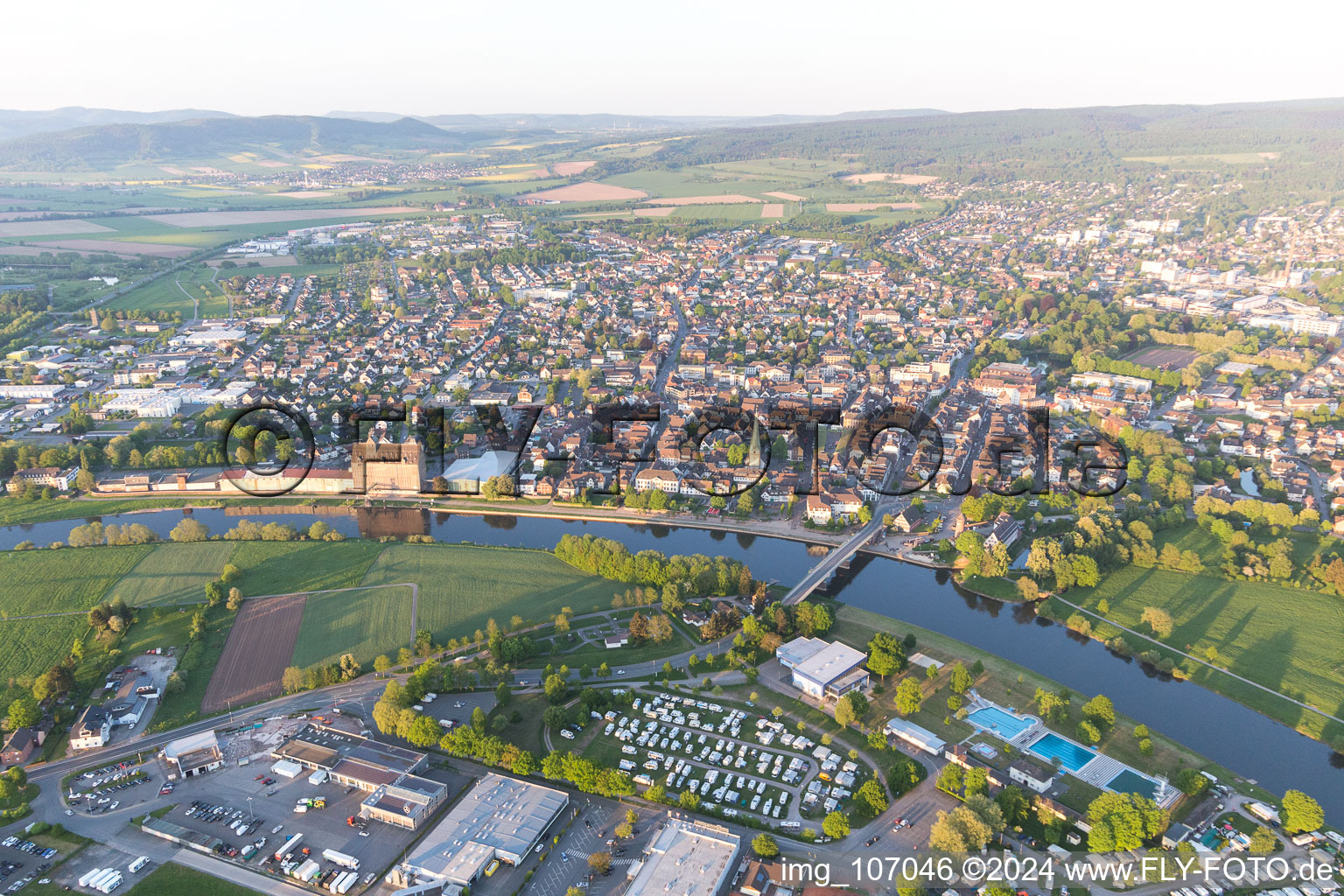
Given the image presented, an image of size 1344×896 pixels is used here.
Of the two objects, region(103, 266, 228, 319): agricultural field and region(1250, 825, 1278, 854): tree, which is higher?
region(103, 266, 228, 319): agricultural field

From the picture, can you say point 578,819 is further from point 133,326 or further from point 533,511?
point 133,326

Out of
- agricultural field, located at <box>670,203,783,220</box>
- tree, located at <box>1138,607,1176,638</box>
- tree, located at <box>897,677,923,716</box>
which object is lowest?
tree, located at <box>897,677,923,716</box>

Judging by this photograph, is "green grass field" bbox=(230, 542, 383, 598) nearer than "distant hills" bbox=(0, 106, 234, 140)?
Yes

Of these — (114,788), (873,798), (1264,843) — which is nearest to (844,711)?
(873,798)

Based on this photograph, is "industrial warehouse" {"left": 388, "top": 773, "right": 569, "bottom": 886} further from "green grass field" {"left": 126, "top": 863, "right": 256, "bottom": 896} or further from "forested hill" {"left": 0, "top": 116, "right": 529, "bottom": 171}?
"forested hill" {"left": 0, "top": 116, "right": 529, "bottom": 171}

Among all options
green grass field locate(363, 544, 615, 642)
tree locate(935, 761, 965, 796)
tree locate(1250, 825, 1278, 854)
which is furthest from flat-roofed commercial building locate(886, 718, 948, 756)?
green grass field locate(363, 544, 615, 642)

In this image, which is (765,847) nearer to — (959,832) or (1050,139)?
(959,832)

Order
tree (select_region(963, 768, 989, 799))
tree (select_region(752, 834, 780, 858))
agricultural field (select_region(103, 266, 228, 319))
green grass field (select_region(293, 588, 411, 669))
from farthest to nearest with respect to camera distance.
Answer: agricultural field (select_region(103, 266, 228, 319))
green grass field (select_region(293, 588, 411, 669))
tree (select_region(963, 768, 989, 799))
tree (select_region(752, 834, 780, 858))
